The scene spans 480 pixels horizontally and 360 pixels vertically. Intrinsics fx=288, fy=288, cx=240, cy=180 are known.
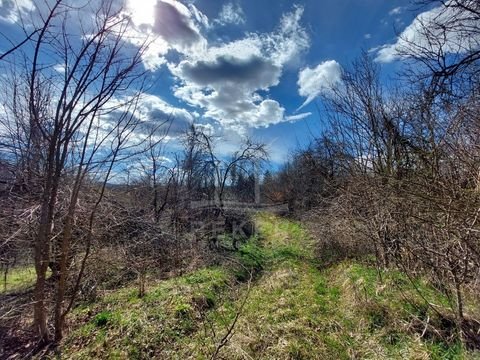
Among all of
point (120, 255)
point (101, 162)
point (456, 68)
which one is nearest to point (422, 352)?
point (456, 68)

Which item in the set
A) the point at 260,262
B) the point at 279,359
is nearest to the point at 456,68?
the point at 279,359

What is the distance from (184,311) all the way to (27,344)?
2.46 meters

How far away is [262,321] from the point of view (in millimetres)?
4777

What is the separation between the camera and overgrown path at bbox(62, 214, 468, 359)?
149 inches

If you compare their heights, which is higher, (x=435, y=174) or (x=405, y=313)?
(x=435, y=174)

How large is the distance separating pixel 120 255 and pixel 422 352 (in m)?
6.28

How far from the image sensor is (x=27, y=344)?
14.9ft

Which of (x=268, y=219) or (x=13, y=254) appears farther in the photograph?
(x=268, y=219)

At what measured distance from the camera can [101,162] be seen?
4.58m

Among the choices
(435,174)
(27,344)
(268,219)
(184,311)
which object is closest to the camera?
(435,174)

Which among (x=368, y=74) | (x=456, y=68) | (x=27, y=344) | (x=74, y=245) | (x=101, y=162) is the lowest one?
(x=27, y=344)

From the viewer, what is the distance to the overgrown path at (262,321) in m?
3.79

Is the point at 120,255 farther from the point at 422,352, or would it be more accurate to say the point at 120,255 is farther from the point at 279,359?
the point at 422,352

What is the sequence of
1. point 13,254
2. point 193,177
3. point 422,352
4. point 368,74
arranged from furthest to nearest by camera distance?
1. point 193,177
2. point 368,74
3. point 13,254
4. point 422,352
